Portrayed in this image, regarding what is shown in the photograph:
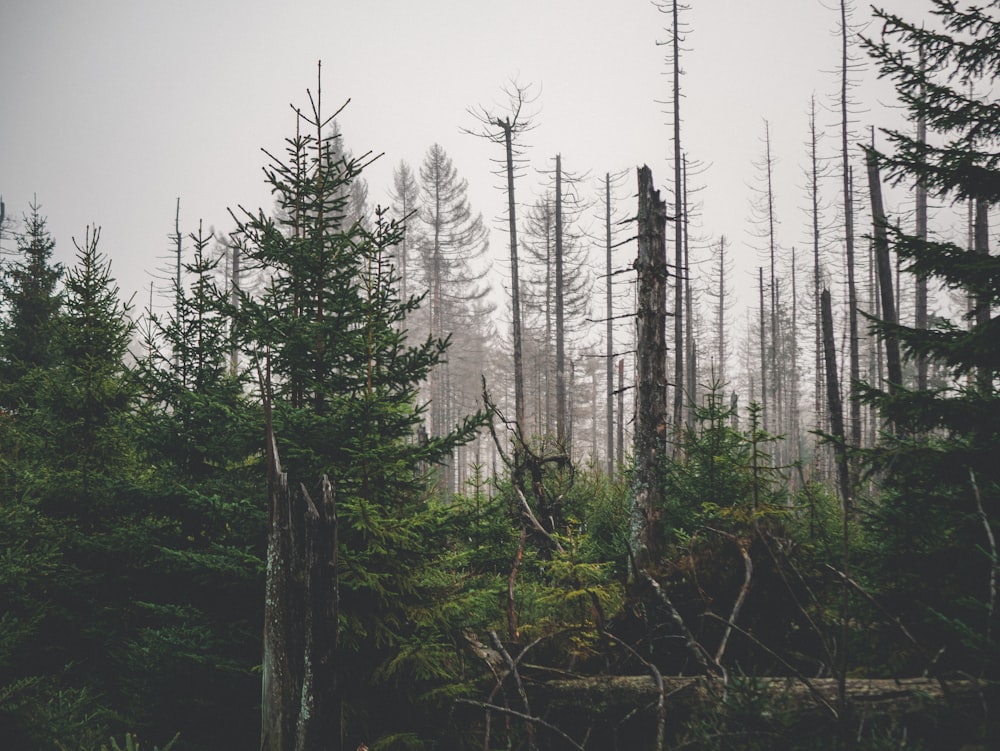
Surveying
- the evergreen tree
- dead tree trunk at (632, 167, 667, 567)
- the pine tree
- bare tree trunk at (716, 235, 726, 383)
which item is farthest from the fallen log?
bare tree trunk at (716, 235, 726, 383)

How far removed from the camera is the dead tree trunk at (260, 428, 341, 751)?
252cm

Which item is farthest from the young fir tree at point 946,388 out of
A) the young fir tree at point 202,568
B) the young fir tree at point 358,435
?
the young fir tree at point 202,568

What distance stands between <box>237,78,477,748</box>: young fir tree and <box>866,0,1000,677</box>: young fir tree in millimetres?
3713

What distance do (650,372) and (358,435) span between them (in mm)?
4708

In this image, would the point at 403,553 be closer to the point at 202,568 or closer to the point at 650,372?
the point at 202,568

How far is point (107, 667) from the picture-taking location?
5.77 m

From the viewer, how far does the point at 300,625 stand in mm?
2662

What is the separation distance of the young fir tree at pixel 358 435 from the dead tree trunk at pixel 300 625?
24.4 inches

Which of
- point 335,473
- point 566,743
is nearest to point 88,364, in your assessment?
point 335,473

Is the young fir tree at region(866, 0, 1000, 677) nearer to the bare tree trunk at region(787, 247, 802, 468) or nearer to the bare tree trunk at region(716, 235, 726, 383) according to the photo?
the bare tree trunk at region(787, 247, 802, 468)

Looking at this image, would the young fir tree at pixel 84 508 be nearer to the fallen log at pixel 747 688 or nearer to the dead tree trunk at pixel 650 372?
the fallen log at pixel 747 688

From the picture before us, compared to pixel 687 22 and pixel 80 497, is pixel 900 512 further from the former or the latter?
pixel 687 22

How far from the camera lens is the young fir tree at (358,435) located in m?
3.84

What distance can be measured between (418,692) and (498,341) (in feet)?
120
